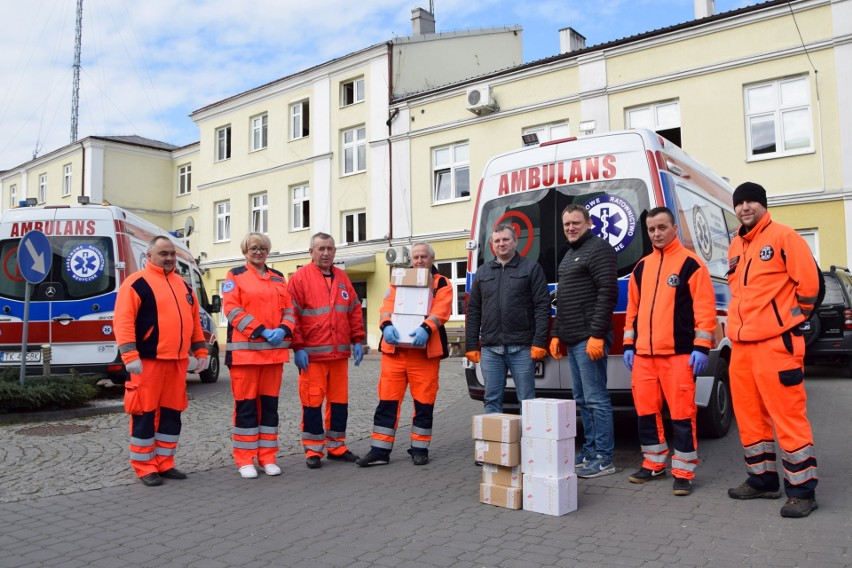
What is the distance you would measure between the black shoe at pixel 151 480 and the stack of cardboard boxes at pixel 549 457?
293cm

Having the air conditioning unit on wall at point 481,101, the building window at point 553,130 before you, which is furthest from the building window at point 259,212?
the building window at point 553,130

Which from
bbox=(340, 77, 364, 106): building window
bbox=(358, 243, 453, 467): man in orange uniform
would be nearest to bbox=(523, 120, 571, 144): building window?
bbox=(340, 77, 364, 106): building window

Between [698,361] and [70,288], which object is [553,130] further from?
[698,361]

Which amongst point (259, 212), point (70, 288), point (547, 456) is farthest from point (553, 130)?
point (547, 456)

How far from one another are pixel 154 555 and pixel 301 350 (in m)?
2.42

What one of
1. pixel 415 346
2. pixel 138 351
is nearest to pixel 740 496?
pixel 415 346

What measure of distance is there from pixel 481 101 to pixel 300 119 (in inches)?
365

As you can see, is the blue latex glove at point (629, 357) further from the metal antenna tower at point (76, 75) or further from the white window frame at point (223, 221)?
the metal antenna tower at point (76, 75)

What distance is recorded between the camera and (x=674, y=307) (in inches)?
201

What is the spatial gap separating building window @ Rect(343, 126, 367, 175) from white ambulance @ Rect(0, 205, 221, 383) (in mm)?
14782

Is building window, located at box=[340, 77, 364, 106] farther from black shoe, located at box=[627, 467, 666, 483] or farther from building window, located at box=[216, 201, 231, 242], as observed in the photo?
black shoe, located at box=[627, 467, 666, 483]

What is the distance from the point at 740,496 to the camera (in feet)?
15.6

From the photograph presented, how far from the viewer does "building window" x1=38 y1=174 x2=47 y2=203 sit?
39.5 meters

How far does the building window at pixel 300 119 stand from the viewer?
26797 millimetres
